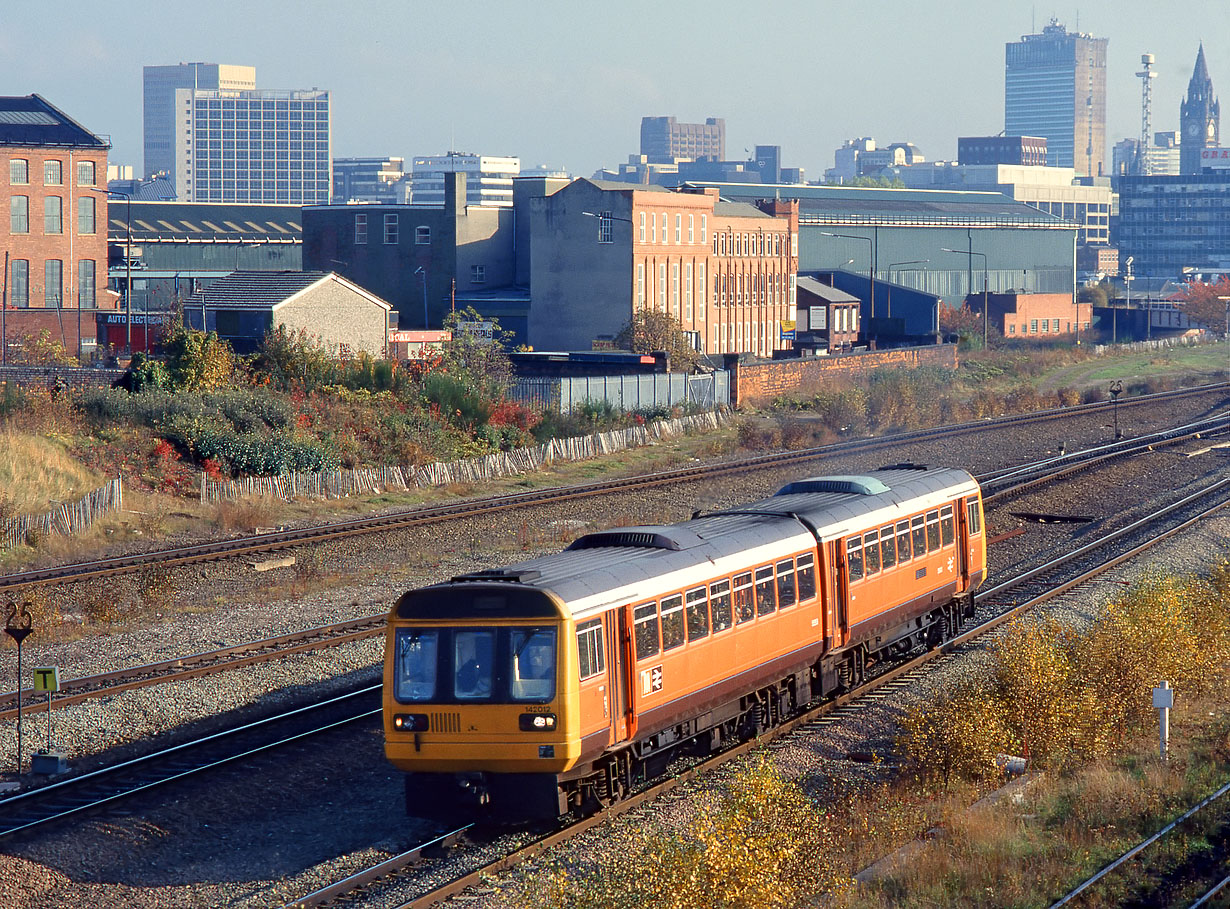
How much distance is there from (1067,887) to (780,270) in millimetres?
77829

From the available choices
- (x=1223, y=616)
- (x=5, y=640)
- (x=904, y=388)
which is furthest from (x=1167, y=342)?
(x=5, y=640)

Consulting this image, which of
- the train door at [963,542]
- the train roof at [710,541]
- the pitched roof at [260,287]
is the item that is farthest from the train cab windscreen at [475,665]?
the pitched roof at [260,287]

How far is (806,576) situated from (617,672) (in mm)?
4147

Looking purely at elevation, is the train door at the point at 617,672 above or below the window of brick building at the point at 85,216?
below

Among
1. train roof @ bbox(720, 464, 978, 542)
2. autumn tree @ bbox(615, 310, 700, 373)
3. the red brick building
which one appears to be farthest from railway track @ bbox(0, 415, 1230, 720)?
the red brick building

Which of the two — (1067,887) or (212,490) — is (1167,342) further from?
(1067,887)

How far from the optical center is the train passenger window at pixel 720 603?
15.5 metres

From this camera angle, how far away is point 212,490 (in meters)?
34.8

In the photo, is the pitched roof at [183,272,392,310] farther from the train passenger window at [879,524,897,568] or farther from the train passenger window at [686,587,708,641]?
the train passenger window at [686,587,708,641]

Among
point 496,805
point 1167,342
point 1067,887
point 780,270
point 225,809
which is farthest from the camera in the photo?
point 1167,342

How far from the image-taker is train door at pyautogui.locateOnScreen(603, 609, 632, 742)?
45.4 ft

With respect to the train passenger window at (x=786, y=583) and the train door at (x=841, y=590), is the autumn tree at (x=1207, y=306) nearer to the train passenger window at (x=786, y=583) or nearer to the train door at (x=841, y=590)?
the train door at (x=841, y=590)

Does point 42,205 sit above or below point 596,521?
above

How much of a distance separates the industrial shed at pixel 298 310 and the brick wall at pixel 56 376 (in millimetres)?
6637
